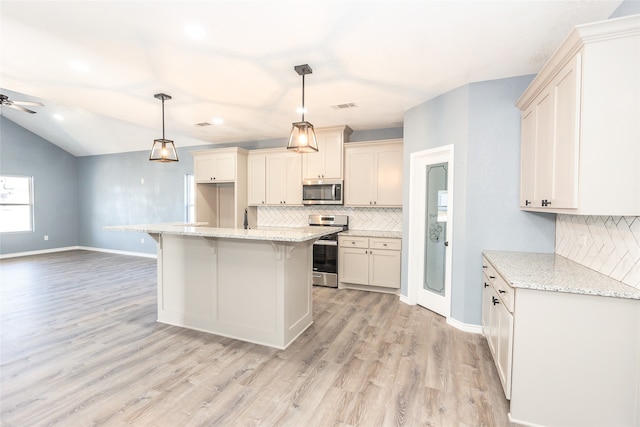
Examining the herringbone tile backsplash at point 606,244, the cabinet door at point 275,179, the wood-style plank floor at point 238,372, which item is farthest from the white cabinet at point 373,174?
the herringbone tile backsplash at point 606,244

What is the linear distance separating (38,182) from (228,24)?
341 inches

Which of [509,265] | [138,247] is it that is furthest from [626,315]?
[138,247]

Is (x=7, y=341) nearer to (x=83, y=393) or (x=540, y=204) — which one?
(x=83, y=393)

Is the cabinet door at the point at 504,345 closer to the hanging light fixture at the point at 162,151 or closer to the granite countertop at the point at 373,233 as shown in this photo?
the granite countertop at the point at 373,233

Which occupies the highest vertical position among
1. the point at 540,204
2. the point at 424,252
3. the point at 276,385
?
the point at 540,204

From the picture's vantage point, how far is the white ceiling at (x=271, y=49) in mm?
2084

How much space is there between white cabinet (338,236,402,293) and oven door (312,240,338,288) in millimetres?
86

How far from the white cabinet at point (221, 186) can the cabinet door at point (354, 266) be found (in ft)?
7.22

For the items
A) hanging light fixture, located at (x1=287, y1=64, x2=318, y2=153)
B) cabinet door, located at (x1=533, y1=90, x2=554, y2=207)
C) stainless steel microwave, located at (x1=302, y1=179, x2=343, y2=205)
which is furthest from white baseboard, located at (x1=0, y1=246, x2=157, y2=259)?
cabinet door, located at (x1=533, y1=90, x2=554, y2=207)

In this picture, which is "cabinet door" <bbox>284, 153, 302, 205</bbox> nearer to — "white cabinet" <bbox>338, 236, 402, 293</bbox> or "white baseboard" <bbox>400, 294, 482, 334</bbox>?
"white cabinet" <bbox>338, 236, 402, 293</bbox>

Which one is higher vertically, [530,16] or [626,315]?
[530,16]

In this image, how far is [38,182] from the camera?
7750mm

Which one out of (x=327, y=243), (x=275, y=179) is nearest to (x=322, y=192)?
(x=327, y=243)

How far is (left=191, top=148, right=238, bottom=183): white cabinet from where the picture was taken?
5.72m
